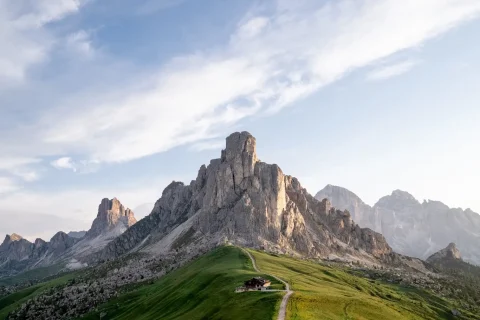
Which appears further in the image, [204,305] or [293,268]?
[293,268]

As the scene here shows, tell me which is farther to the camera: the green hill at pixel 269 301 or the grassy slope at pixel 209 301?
the grassy slope at pixel 209 301

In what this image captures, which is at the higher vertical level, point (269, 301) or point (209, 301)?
point (269, 301)

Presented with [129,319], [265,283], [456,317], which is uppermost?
[265,283]

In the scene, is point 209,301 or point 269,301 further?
point 209,301

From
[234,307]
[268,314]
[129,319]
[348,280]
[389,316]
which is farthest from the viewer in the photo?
[348,280]

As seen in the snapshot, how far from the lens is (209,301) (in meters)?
106

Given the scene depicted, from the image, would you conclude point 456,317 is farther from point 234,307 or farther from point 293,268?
point 234,307

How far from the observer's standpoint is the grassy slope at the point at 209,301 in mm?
81794

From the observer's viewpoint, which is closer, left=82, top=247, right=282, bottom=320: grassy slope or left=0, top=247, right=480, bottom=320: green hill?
left=0, top=247, right=480, bottom=320: green hill

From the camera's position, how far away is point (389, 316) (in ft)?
309

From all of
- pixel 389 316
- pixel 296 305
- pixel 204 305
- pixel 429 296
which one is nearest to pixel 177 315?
pixel 204 305

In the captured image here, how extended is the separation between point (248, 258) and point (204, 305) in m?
80.1

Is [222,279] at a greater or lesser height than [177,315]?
greater

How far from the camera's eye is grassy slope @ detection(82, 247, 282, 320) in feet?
268
